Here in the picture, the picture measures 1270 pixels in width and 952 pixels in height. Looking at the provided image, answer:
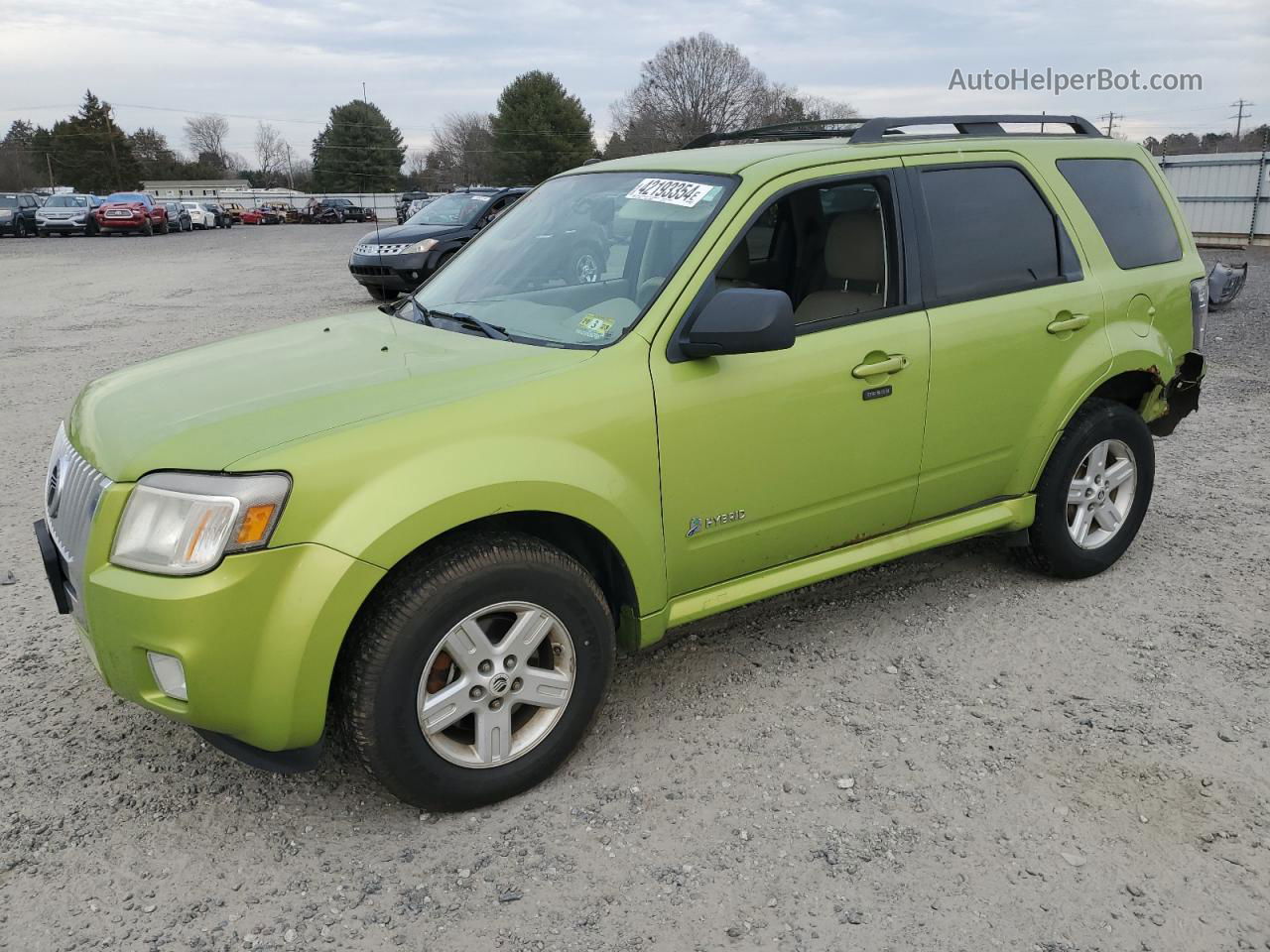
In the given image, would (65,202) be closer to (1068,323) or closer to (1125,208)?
(1125,208)

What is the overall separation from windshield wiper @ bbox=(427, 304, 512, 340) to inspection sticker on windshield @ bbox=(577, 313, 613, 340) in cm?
25

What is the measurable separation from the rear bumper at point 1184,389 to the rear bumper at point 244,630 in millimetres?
3813

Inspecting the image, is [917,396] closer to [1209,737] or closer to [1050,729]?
[1050,729]

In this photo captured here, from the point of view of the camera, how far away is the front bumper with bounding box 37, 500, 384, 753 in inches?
99.0

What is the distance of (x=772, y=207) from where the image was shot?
3584 mm

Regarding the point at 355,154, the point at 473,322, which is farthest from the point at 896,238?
the point at 355,154

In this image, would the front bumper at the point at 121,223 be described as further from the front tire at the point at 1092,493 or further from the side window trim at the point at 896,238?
the front tire at the point at 1092,493

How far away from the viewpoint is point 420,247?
44.4 ft

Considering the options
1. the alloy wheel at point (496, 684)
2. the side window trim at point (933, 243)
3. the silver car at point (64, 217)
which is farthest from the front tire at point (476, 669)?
the silver car at point (64, 217)

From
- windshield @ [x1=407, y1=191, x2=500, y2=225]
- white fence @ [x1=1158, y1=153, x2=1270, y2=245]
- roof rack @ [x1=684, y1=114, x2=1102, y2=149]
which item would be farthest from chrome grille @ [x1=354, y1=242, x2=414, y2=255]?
white fence @ [x1=1158, y1=153, x2=1270, y2=245]

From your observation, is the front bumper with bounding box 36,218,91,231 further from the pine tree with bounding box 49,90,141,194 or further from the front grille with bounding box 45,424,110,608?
the pine tree with bounding box 49,90,141,194

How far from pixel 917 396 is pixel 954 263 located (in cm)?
57

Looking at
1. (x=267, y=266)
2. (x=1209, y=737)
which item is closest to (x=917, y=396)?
(x=1209, y=737)

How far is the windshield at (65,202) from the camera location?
125 ft
